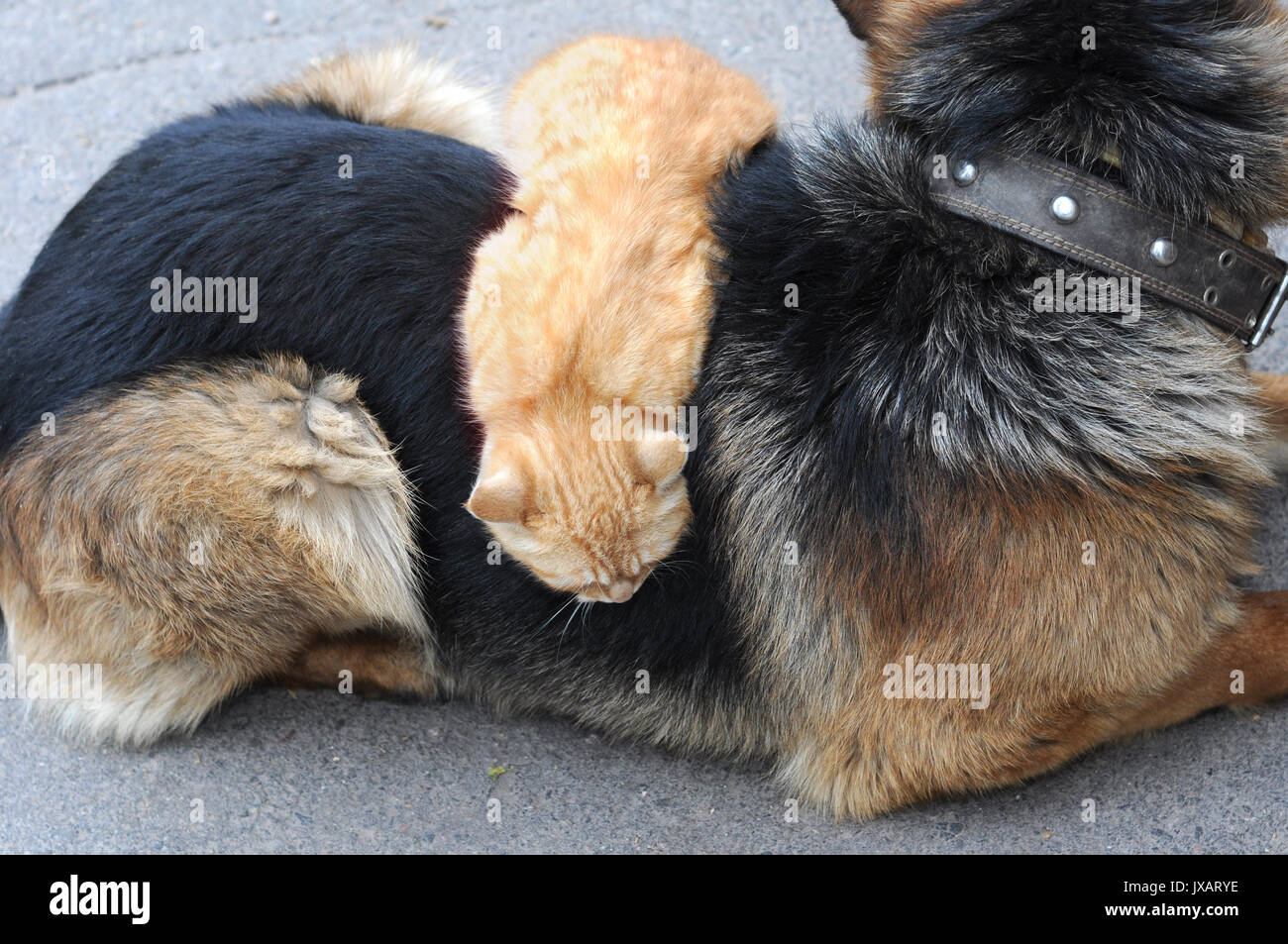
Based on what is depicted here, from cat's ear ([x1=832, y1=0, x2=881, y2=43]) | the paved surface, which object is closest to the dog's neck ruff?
cat's ear ([x1=832, y1=0, x2=881, y2=43])

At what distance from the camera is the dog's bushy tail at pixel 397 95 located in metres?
3.54

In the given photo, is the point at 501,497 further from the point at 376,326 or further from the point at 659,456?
the point at 376,326

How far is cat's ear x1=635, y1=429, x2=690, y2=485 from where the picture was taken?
7.74ft

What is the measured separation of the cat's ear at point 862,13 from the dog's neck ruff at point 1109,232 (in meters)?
0.38

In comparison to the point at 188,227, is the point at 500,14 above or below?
above

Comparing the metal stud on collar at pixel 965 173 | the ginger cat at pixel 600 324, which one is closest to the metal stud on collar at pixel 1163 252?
the metal stud on collar at pixel 965 173

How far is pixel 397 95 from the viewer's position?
3.60 m

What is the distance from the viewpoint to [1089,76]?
2402mm

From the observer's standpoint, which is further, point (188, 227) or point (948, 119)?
point (188, 227)

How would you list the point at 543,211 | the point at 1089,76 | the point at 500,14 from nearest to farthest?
the point at 1089,76 < the point at 543,211 < the point at 500,14

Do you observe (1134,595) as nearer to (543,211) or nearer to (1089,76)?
(1089,76)

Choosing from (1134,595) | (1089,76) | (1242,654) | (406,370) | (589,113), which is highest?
(1089,76)

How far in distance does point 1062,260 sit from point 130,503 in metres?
2.18

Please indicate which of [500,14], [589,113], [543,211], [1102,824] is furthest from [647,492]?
[500,14]
